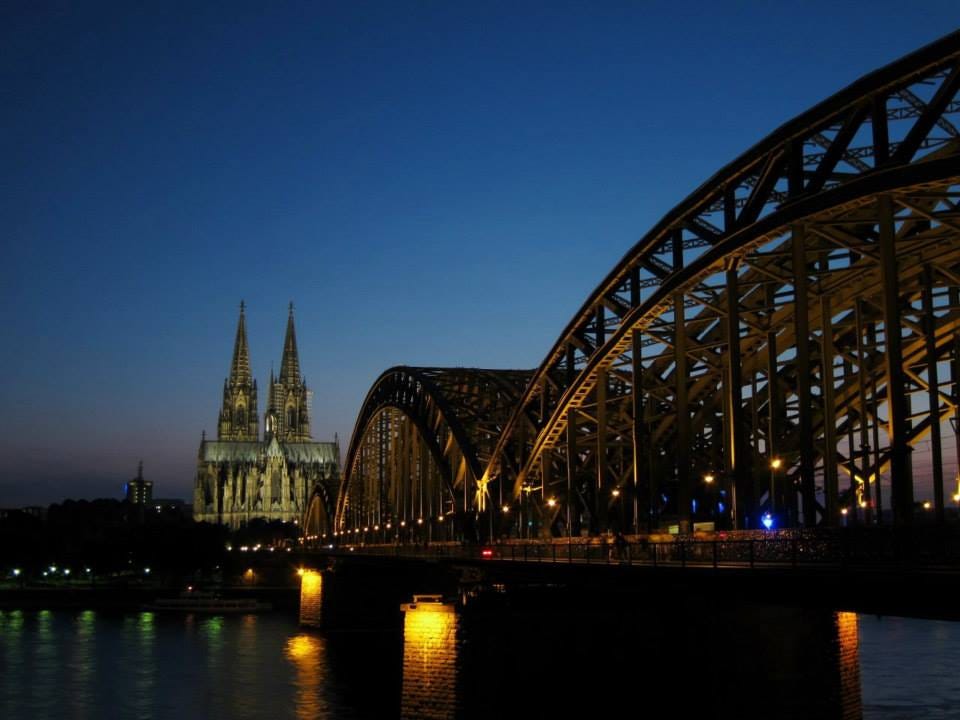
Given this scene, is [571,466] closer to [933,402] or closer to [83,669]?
[933,402]

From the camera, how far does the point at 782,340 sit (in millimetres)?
50938

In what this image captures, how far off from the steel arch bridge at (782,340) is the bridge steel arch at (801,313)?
80 mm

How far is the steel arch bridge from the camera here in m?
30.9

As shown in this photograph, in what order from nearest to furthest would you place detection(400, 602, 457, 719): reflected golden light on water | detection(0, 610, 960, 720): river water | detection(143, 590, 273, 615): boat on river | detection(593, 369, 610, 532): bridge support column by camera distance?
detection(0, 610, 960, 720): river water
detection(400, 602, 457, 719): reflected golden light on water
detection(593, 369, 610, 532): bridge support column
detection(143, 590, 273, 615): boat on river

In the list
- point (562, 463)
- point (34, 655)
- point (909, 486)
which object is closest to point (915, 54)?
point (909, 486)

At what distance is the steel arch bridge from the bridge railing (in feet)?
8.08

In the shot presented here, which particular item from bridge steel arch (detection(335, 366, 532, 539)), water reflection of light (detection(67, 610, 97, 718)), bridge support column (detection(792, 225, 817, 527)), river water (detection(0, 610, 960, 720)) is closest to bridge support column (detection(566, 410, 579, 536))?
river water (detection(0, 610, 960, 720))

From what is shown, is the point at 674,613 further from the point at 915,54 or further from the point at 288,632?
the point at 288,632

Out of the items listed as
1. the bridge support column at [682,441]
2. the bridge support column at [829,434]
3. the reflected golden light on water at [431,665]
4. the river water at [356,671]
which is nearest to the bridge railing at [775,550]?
the bridge support column at [682,441]

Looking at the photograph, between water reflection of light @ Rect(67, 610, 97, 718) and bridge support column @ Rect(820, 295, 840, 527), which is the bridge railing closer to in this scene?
bridge support column @ Rect(820, 295, 840, 527)

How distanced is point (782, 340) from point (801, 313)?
19260 mm

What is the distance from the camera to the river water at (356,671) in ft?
121

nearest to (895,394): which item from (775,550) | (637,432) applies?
(775,550)

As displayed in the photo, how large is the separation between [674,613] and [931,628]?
59244 millimetres
